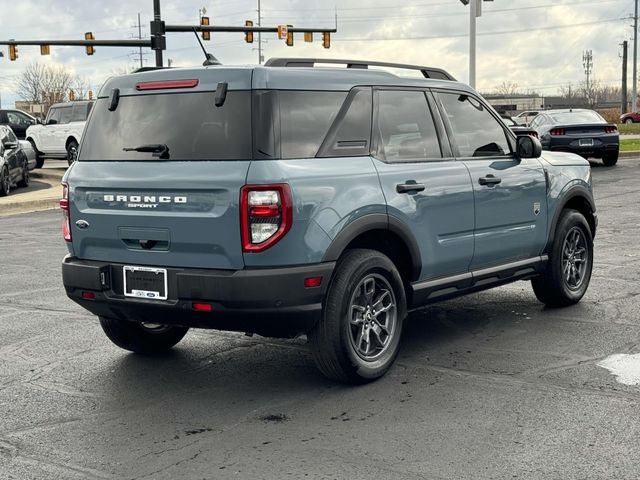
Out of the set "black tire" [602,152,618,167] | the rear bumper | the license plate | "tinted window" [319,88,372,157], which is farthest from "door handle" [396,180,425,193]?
"black tire" [602,152,618,167]

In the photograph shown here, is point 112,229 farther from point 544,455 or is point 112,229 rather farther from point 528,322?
point 528,322

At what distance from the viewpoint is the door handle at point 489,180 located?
652cm

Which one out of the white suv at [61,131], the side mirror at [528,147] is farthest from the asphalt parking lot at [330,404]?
the white suv at [61,131]

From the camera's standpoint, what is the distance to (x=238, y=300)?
506 centimetres

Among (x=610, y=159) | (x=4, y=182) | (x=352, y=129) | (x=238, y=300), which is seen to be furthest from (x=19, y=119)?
(x=238, y=300)

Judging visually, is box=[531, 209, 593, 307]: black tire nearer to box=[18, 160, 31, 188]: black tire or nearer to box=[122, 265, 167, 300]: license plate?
box=[122, 265, 167, 300]: license plate

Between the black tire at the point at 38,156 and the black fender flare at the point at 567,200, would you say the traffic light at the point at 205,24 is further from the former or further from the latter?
the black fender flare at the point at 567,200

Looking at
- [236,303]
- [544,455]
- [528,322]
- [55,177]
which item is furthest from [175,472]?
[55,177]

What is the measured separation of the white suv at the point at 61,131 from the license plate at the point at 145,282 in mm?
24327

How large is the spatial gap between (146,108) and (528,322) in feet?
11.5

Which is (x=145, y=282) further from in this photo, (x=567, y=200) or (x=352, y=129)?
(x=567, y=200)

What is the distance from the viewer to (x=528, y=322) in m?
7.30

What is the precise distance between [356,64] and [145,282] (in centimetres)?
209

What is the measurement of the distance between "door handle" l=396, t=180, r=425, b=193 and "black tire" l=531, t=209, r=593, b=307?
198cm
